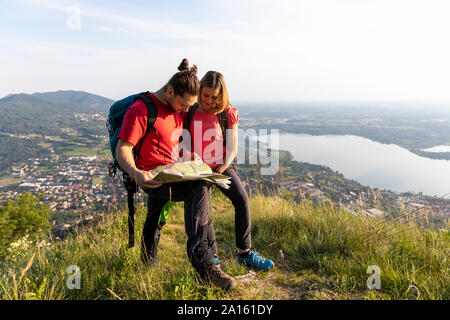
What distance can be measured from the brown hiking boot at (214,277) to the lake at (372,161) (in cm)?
2660

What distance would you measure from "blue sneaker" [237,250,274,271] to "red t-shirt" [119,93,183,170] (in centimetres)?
131

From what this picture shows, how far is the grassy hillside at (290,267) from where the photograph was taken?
6.03 feet

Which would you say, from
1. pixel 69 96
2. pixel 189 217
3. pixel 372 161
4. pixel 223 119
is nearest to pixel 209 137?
pixel 223 119

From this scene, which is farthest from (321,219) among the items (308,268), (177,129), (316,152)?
(316,152)

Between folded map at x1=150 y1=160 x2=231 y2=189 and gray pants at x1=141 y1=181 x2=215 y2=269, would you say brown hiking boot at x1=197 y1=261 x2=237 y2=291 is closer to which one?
gray pants at x1=141 y1=181 x2=215 y2=269

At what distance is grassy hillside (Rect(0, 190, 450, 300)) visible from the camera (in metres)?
1.84

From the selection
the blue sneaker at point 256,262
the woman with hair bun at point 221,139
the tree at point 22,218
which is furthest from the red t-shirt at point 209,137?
the tree at point 22,218

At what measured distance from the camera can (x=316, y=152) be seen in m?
47.5
